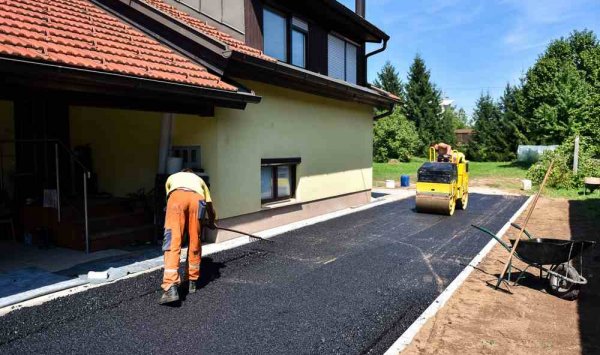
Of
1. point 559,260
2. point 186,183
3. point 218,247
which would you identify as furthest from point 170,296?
point 559,260

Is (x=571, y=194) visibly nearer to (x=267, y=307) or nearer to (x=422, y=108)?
(x=267, y=307)

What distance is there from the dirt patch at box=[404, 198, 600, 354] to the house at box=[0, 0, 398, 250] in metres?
4.78

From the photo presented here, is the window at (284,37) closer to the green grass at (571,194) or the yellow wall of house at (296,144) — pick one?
the yellow wall of house at (296,144)

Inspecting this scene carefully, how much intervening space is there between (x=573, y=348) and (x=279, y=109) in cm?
732

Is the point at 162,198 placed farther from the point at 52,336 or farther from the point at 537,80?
the point at 537,80

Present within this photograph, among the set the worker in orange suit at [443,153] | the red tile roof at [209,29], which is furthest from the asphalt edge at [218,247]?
the red tile roof at [209,29]

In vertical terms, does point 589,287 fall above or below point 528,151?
below

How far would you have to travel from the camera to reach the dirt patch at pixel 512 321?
13.0 ft

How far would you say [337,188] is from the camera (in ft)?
40.6

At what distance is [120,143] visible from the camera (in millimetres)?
9289

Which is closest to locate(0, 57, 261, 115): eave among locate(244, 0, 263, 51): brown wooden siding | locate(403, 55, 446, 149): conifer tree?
locate(244, 0, 263, 51): brown wooden siding

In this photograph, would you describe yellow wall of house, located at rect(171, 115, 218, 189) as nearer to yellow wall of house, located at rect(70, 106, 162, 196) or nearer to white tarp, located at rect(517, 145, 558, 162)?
yellow wall of house, located at rect(70, 106, 162, 196)

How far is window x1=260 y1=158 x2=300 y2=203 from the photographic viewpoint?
9719 millimetres

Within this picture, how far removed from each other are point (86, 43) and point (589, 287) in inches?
319
